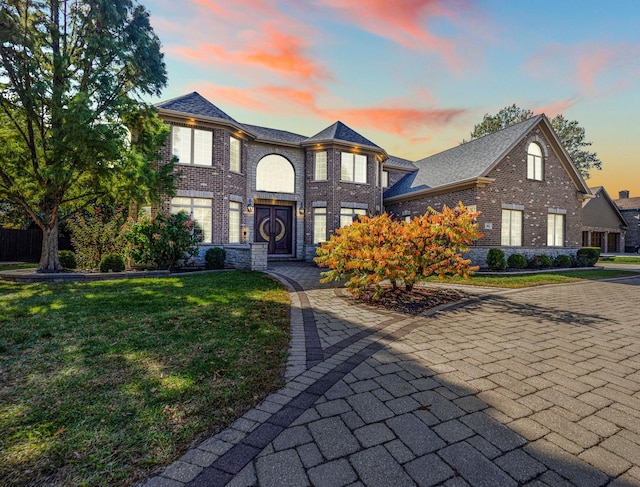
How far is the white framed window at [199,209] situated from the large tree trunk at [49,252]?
4172 millimetres

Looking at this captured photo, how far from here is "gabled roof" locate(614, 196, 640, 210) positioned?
121ft

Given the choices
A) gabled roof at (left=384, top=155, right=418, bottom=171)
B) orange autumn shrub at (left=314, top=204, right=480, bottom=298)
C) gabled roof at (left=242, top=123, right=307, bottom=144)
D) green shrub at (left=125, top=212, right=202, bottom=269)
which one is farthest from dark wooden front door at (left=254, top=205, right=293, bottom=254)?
orange autumn shrub at (left=314, top=204, right=480, bottom=298)

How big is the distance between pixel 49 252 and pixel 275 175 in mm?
9966

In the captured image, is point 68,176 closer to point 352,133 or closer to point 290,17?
point 290,17

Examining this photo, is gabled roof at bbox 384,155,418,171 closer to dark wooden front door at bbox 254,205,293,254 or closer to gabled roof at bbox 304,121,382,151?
gabled roof at bbox 304,121,382,151

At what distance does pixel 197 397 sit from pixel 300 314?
10.2ft

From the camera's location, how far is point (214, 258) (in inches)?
459

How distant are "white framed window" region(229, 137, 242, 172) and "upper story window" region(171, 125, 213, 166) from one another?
3.21ft

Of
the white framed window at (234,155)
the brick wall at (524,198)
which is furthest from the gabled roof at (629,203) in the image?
the white framed window at (234,155)

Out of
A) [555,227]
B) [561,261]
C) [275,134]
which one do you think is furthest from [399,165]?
[561,261]

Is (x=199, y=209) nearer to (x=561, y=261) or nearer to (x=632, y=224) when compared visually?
(x=561, y=261)

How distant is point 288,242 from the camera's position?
1648cm

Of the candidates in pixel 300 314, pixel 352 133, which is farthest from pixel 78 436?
pixel 352 133

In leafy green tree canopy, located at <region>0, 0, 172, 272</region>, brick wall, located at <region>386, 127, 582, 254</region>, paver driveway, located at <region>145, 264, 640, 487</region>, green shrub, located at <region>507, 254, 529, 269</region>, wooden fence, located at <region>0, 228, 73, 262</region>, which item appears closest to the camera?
paver driveway, located at <region>145, 264, 640, 487</region>
